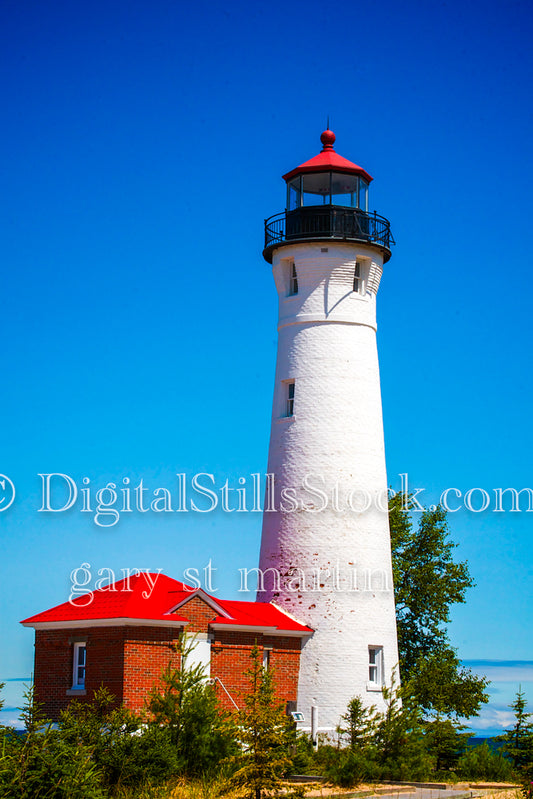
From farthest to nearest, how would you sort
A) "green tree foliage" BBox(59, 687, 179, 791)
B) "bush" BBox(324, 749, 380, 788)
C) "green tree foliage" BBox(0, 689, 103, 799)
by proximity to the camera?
"bush" BBox(324, 749, 380, 788) → "green tree foliage" BBox(59, 687, 179, 791) → "green tree foliage" BBox(0, 689, 103, 799)

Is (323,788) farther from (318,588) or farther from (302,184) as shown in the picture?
(302,184)

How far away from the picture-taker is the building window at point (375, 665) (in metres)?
31.9

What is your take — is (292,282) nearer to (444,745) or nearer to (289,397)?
(289,397)

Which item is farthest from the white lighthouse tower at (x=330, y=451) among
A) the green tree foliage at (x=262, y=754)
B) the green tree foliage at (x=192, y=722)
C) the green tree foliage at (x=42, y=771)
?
the green tree foliage at (x=42, y=771)

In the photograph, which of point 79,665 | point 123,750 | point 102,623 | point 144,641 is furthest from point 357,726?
point 123,750

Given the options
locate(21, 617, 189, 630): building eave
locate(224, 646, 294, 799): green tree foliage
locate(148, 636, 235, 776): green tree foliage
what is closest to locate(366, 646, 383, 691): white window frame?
locate(21, 617, 189, 630): building eave

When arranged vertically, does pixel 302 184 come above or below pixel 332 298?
above

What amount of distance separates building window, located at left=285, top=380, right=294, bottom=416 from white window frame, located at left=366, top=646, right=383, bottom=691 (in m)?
7.58

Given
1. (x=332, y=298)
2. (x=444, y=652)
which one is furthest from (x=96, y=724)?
(x=444, y=652)

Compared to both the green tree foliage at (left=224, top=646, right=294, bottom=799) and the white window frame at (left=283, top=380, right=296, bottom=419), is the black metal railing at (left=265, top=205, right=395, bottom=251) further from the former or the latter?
the green tree foliage at (left=224, top=646, right=294, bottom=799)

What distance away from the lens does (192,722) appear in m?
23.8

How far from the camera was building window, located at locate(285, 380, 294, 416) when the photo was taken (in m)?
33.8

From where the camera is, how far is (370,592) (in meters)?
31.9

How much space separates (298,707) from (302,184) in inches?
640
